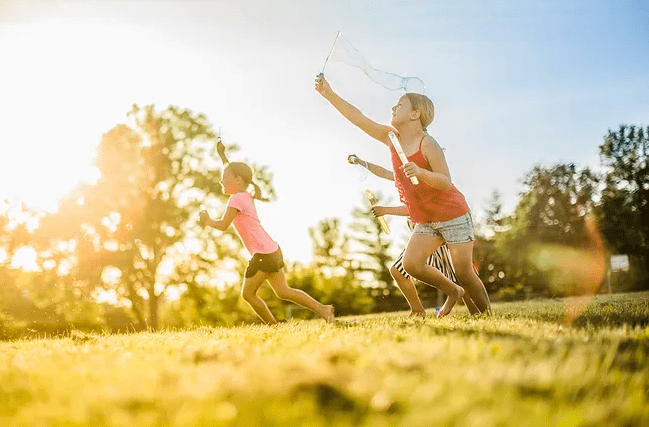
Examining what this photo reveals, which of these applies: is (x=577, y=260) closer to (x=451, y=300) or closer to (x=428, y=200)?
(x=451, y=300)

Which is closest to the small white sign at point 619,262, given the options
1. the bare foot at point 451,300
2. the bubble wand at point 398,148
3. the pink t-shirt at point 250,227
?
the bare foot at point 451,300

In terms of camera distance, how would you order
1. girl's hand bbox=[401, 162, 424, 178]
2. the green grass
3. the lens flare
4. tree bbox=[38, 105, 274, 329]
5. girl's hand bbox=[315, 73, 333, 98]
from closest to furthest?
the green grass, girl's hand bbox=[401, 162, 424, 178], girl's hand bbox=[315, 73, 333, 98], tree bbox=[38, 105, 274, 329], the lens flare

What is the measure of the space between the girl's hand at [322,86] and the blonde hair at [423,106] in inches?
35.7

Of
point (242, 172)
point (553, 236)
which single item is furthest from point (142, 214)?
point (553, 236)

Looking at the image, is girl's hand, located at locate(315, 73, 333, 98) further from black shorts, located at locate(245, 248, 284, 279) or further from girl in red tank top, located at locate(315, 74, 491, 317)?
black shorts, located at locate(245, 248, 284, 279)

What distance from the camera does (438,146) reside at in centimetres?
640

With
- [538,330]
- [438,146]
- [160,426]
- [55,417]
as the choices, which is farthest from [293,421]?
[438,146]

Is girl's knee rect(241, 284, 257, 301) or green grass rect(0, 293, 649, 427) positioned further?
girl's knee rect(241, 284, 257, 301)

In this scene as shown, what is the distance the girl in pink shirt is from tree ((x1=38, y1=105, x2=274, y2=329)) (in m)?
21.9

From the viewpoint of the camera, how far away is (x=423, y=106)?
6.72m

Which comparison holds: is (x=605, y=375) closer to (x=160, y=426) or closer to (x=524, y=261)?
(x=160, y=426)

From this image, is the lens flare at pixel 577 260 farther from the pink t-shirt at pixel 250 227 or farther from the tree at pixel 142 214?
the pink t-shirt at pixel 250 227

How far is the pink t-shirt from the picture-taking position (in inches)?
316

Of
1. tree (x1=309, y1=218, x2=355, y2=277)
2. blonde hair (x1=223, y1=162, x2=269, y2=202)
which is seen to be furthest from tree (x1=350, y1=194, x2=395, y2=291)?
blonde hair (x1=223, y1=162, x2=269, y2=202)
